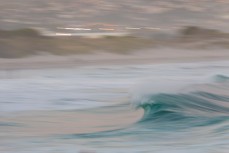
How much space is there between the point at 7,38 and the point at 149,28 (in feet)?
14.9

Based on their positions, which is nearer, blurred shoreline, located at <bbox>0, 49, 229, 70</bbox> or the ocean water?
the ocean water

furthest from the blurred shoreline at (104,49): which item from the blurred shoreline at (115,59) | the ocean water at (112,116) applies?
the ocean water at (112,116)

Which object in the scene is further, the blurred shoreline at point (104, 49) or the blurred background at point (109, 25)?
the blurred background at point (109, 25)

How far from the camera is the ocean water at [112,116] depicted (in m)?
6.12

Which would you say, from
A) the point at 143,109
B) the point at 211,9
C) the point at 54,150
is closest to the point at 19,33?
the point at 211,9

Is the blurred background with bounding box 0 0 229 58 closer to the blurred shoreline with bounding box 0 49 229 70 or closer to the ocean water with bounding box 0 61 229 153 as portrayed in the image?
the blurred shoreline with bounding box 0 49 229 70

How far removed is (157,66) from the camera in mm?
14508

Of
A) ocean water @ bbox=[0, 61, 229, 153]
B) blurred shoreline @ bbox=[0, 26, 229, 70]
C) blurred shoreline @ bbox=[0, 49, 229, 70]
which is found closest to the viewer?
ocean water @ bbox=[0, 61, 229, 153]

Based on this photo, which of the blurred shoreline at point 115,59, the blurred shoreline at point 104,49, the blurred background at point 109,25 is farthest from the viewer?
the blurred background at point 109,25

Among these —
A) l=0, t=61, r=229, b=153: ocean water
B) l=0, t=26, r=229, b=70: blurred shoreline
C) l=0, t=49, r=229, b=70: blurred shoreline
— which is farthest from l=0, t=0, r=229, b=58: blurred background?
l=0, t=61, r=229, b=153: ocean water

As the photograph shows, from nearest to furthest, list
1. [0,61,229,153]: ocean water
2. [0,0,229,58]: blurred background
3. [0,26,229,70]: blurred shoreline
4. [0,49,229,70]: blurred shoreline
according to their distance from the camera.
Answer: [0,61,229,153]: ocean water < [0,49,229,70]: blurred shoreline < [0,26,229,70]: blurred shoreline < [0,0,229,58]: blurred background

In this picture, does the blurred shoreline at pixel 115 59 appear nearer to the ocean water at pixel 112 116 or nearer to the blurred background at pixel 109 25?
the blurred background at pixel 109 25

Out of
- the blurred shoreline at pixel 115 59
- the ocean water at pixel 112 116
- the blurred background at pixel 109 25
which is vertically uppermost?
the blurred background at pixel 109 25

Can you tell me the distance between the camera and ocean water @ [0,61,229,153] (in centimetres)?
612
